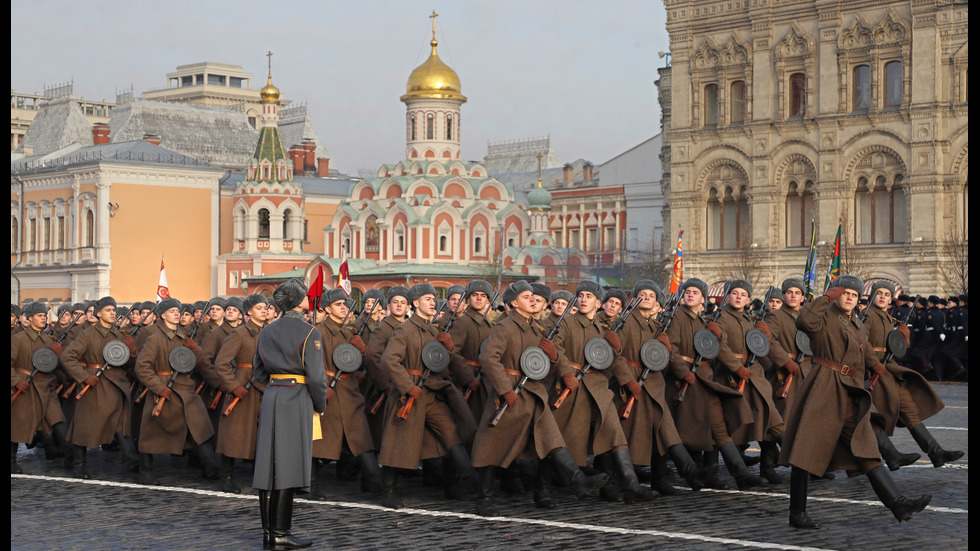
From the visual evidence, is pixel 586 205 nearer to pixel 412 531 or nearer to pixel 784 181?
pixel 784 181

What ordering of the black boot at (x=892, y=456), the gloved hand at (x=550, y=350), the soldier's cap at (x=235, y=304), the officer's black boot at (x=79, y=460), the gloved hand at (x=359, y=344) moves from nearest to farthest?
the gloved hand at (x=550, y=350)
the black boot at (x=892, y=456)
the gloved hand at (x=359, y=344)
the officer's black boot at (x=79, y=460)
the soldier's cap at (x=235, y=304)

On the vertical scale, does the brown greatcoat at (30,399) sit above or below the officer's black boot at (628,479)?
above

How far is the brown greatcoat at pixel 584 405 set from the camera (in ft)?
34.9

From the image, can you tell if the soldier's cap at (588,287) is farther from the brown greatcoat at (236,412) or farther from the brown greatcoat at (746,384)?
the brown greatcoat at (236,412)

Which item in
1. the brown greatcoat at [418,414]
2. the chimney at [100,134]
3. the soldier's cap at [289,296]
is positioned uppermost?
the chimney at [100,134]

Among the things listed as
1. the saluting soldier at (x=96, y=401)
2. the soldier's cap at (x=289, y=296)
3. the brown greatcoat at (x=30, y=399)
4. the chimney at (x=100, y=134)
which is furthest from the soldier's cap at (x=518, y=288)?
the chimney at (x=100, y=134)

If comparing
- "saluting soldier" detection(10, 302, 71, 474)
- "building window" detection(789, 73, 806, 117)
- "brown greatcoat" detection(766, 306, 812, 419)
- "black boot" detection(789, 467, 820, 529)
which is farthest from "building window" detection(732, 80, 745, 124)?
"black boot" detection(789, 467, 820, 529)

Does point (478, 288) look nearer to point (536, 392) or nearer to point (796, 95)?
point (536, 392)

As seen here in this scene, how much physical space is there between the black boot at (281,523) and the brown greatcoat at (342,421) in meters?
2.20

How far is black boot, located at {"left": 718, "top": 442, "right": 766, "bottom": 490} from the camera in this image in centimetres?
1118

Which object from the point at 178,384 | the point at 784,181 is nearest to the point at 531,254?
the point at 784,181

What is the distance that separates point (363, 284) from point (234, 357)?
50769 mm

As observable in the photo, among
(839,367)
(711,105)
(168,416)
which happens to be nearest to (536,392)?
(839,367)

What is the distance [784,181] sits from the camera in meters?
43.0
